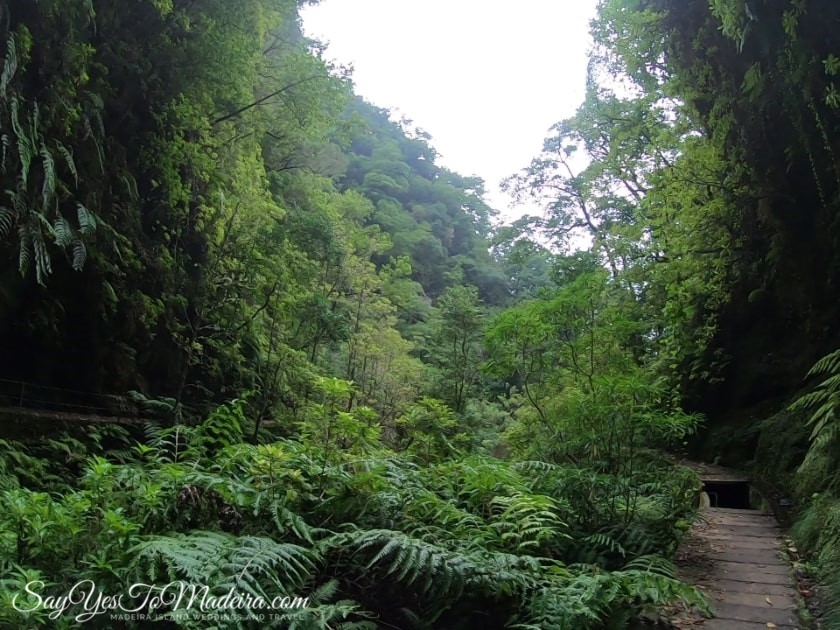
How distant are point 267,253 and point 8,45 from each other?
5263mm

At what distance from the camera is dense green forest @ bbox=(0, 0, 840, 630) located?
10.4 ft

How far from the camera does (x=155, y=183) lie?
912 cm

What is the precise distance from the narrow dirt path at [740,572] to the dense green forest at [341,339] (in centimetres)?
30

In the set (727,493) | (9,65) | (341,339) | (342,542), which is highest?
(9,65)

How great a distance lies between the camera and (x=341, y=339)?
12.7m

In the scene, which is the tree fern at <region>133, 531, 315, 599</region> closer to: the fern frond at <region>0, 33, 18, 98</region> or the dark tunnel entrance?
the fern frond at <region>0, 33, 18, 98</region>

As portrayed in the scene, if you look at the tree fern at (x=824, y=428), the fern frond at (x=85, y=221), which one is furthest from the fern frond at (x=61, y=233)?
the tree fern at (x=824, y=428)

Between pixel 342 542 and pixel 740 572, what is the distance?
3456 millimetres

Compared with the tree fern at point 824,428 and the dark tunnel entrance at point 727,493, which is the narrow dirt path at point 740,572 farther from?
the dark tunnel entrance at point 727,493

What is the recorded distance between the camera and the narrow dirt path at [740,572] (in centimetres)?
360

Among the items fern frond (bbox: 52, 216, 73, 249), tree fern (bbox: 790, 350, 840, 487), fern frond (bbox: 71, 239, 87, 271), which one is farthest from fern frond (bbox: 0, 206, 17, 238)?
tree fern (bbox: 790, 350, 840, 487)

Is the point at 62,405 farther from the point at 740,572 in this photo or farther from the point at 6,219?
the point at 740,572

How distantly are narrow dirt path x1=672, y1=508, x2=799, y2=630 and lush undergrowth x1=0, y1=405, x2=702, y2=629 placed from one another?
346mm

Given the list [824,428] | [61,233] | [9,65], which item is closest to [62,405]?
[61,233]
